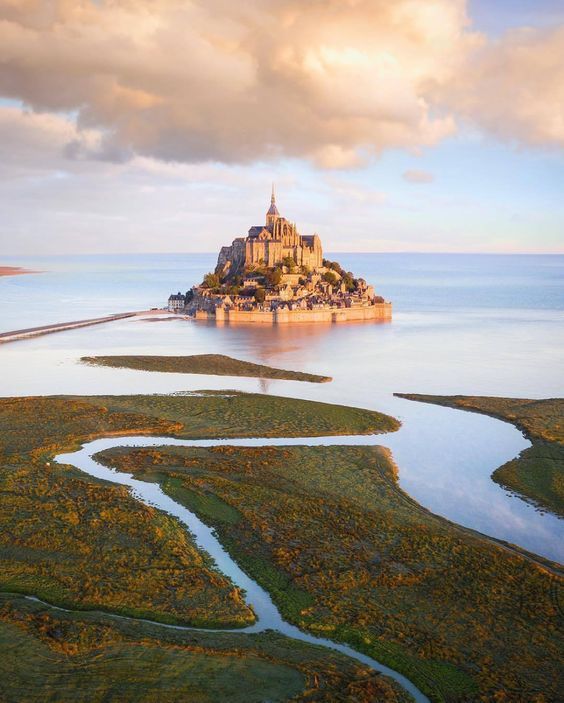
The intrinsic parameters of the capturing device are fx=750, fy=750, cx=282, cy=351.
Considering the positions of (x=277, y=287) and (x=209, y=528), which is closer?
(x=209, y=528)

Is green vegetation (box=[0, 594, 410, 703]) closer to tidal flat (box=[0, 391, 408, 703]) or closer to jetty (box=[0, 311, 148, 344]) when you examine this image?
tidal flat (box=[0, 391, 408, 703])

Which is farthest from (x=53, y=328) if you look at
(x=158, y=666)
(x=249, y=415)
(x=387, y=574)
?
(x=158, y=666)

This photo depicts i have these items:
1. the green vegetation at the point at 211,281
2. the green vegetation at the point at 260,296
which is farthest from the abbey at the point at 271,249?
the green vegetation at the point at 260,296

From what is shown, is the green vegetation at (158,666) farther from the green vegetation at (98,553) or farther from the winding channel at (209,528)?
the green vegetation at (98,553)

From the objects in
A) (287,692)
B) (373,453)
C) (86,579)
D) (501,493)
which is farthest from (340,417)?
(287,692)

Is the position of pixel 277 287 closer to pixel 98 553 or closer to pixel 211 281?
pixel 211 281

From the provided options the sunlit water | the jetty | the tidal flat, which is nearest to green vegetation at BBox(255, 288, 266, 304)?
the sunlit water

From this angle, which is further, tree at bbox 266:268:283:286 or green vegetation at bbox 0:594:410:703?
tree at bbox 266:268:283:286
